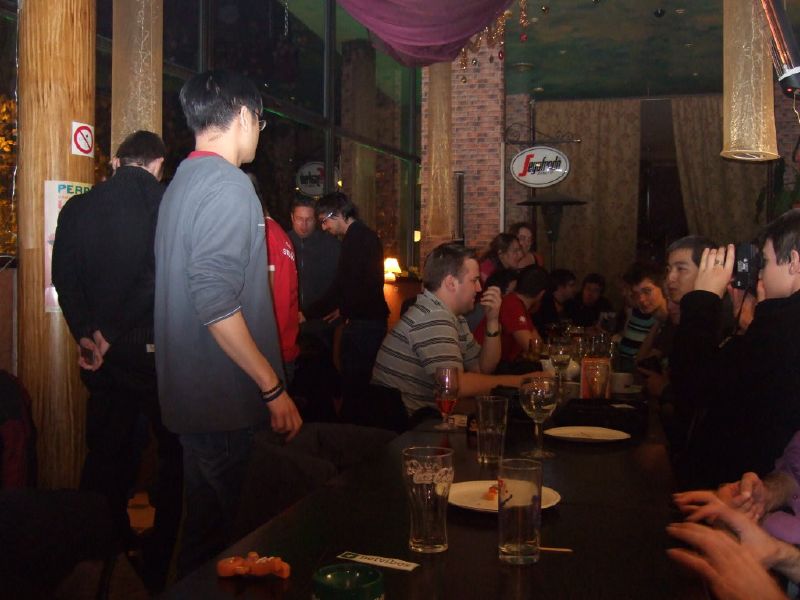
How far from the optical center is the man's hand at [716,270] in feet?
9.43

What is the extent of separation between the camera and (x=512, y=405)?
8.81 ft

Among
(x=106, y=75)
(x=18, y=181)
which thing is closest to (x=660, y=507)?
(x=18, y=181)

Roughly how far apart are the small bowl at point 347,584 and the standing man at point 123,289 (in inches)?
80.2

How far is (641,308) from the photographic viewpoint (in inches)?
201

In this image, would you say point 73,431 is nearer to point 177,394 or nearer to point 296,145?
point 177,394

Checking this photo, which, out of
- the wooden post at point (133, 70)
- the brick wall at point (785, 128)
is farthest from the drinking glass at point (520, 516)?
the brick wall at point (785, 128)

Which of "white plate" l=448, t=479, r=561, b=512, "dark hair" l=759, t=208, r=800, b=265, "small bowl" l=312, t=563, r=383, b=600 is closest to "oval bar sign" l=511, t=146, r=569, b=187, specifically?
"dark hair" l=759, t=208, r=800, b=265

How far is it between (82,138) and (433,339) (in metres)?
1.48

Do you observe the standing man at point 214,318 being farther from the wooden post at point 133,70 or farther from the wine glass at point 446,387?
the wooden post at point 133,70

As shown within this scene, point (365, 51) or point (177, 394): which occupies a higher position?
point (365, 51)

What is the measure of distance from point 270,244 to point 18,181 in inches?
40.4

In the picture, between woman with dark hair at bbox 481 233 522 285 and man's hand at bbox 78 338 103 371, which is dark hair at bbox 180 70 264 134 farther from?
woman with dark hair at bbox 481 233 522 285

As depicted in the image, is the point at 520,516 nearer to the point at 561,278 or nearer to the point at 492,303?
the point at 492,303

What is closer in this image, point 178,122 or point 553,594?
point 553,594
